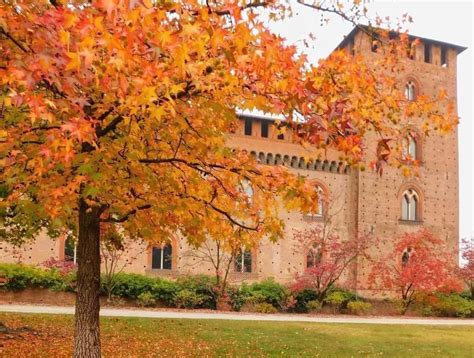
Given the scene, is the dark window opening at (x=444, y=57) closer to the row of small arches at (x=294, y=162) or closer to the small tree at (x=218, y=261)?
the row of small arches at (x=294, y=162)

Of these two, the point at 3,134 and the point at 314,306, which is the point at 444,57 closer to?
the point at 314,306

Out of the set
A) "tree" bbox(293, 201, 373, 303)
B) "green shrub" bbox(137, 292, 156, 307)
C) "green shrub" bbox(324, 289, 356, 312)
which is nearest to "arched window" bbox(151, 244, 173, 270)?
"green shrub" bbox(137, 292, 156, 307)

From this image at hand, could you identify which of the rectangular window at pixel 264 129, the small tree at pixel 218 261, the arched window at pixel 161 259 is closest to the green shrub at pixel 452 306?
the small tree at pixel 218 261

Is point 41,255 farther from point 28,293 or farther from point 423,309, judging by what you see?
point 423,309

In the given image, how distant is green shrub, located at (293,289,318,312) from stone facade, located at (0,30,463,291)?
2.47m

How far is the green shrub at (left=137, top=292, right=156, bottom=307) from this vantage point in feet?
67.7

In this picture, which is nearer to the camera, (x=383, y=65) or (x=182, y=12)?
(x=182, y=12)

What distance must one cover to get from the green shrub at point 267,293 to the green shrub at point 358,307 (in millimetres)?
3114

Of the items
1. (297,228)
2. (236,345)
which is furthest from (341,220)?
(236,345)

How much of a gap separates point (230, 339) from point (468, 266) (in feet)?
59.1

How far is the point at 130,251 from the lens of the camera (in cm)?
2434

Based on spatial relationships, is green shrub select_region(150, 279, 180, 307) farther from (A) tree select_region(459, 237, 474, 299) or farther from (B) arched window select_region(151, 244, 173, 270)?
(A) tree select_region(459, 237, 474, 299)

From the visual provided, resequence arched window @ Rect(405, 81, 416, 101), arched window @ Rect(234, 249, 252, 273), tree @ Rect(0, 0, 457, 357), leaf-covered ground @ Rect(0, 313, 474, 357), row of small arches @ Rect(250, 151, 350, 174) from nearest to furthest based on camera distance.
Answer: tree @ Rect(0, 0, 457, 357) < leaf-covered ground @ Rect(0, 313, 474, 357) < arched window @ Rect(234, 249, 252, 273) < row of small arches @ Rect(250, 151, 350, 174) < arched window @ Rect(405, 81, 416, 101)

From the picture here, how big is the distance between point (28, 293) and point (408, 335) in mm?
14379
